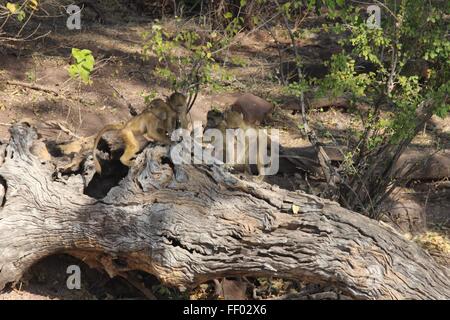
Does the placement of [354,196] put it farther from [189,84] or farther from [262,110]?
[262,110]

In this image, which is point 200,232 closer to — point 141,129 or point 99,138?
point 99,138

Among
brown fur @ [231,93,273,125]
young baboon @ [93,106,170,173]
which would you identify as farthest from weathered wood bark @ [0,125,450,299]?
brown fur @ [231,93,273,125]

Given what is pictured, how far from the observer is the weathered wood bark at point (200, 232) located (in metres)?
5.42

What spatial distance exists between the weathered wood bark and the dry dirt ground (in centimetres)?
182

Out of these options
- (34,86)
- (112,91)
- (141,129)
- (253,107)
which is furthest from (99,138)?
(112,91)

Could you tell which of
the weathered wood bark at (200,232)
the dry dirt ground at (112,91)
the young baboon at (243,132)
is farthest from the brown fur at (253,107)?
the weathered wood bark at (200,232)

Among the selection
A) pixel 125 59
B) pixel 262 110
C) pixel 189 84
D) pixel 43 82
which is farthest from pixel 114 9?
pixel 189 84

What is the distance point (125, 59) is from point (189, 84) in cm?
456

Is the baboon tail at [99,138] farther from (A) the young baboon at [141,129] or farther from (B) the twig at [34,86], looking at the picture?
(B) the twig at [34,86]

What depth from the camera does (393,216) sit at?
795 cm

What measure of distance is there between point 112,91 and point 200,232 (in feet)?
18.4

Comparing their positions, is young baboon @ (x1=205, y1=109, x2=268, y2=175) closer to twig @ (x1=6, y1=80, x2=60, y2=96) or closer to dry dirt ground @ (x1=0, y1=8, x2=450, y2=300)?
dry dirt ground @ (x1=0, y1=8, x2=450, y2=300)

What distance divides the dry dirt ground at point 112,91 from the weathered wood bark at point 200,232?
1.82m

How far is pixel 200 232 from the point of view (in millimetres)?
5578
